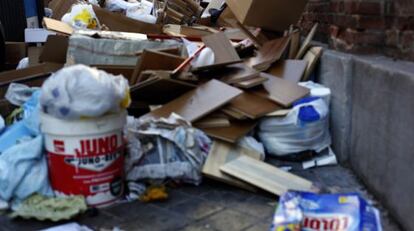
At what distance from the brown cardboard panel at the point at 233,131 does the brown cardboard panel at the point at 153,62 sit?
0.88 m

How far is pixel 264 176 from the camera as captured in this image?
3.07 meters

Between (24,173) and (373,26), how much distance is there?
8.03ft

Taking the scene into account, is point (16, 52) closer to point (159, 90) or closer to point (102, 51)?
point (102, 51)

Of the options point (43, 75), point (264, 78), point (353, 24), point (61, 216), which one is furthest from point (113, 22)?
point (61, 216)

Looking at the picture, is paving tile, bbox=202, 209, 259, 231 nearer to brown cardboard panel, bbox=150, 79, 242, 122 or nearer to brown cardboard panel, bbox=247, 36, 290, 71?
brown cardboard panel, bbox=150, 79, 242, 122

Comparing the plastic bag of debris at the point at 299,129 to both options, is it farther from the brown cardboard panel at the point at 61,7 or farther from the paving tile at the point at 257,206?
the brown cardboard panel at the point at 61,7

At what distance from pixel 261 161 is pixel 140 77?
1252mm

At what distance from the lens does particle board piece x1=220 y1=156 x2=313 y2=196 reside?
296 cm

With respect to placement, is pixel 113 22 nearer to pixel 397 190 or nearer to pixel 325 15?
pixel 325 15

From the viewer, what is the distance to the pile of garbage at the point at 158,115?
272cm

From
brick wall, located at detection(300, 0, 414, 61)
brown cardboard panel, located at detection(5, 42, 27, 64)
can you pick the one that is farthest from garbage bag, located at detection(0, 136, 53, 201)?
brown cardboard panel, located at detection(5, 42, 27, 64)

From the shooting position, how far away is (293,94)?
12.2 ft

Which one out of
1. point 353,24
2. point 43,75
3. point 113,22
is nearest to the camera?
point 353,24

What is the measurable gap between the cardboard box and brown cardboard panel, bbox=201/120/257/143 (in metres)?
1.77
